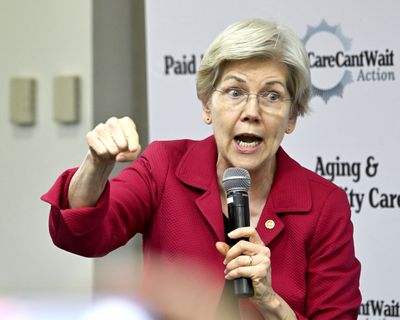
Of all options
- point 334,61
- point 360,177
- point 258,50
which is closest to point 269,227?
point 258,50

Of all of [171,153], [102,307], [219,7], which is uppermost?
[219,7]

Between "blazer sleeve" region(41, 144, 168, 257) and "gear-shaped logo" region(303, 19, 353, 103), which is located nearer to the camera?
"blazer sleeve" region(41, 144, 168, 257)

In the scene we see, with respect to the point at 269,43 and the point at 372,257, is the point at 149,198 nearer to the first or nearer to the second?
the point at 269,43

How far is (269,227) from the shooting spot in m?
2.62

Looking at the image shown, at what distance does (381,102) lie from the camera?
4.06 meters

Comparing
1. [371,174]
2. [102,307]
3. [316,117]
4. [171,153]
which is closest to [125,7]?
[316,117]

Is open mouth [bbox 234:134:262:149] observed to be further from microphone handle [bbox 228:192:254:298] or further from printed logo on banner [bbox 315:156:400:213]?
printed logo on banner [bbox 315:156:400:213]

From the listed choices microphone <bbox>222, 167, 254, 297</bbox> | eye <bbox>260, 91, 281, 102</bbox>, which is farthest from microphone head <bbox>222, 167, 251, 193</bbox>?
eye <bbox>260, 91, 281, 102</bbox>

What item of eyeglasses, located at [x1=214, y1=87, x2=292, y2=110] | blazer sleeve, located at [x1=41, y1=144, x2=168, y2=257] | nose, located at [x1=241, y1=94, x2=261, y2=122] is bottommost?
blazer sleeve, located at [x1=41, y1=144, x2=168, y2=257]

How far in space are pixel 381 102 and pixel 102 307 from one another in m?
3.29

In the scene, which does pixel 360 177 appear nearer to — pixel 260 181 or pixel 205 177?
pixel 260 181

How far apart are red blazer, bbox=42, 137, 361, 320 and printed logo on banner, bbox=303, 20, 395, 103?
144 centimetres

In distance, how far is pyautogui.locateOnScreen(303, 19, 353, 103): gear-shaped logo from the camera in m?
4.12

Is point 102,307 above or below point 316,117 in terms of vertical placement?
below
